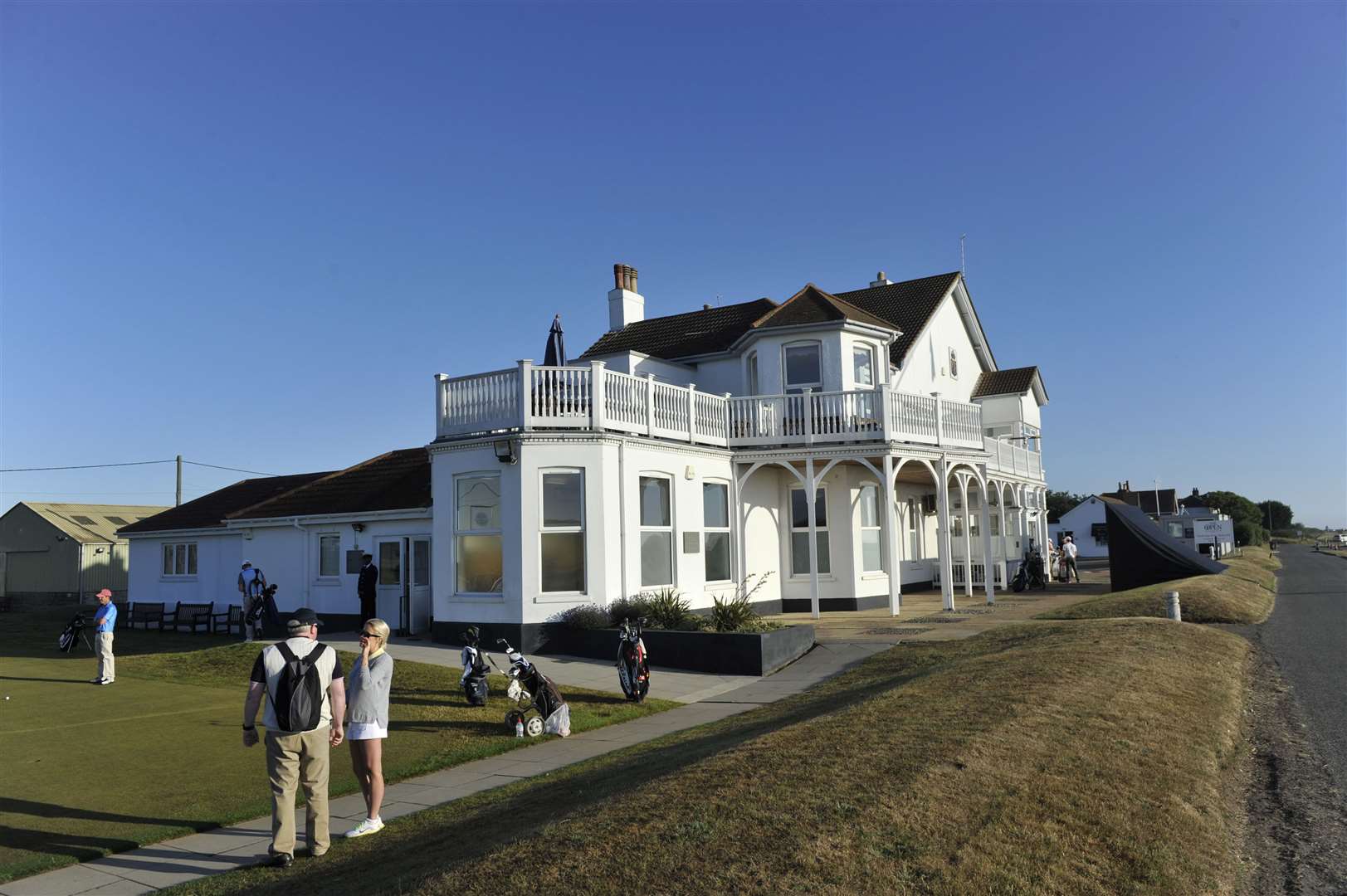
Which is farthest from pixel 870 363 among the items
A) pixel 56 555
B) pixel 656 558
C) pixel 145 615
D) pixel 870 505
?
pixel 56 555

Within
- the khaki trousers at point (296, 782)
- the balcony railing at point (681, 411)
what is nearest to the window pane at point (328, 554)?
the balcony railing at point (681, 411)

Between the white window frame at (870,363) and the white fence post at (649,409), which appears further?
the white window frame at (870,363)

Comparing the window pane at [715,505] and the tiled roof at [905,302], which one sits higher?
the tiled roof at [905,302]

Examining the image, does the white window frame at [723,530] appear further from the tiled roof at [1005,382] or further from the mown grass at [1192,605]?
the tiled roof at [1005,382]

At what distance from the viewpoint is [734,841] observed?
5.16 metres

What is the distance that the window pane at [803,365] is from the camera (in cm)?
2320

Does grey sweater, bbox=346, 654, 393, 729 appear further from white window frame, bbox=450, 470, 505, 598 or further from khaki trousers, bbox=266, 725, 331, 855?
white window frame, bbox=450, 470, 505, 598

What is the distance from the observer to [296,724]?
6.72 metres

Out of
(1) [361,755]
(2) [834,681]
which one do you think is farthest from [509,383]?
(1) [361,755]

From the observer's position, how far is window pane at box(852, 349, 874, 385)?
2355cm

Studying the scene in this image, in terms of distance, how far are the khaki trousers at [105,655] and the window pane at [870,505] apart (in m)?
16.1

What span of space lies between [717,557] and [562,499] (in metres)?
5.04

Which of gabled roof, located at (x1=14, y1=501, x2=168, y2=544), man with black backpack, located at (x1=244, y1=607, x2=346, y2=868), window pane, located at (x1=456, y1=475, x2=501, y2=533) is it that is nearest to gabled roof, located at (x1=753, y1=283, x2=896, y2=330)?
window pane, located at (x1=456, y1=475, x2=501, y2=533)

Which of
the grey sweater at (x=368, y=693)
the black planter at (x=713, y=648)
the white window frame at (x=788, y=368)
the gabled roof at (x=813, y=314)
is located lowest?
the black planter at (x=713, y=648)
